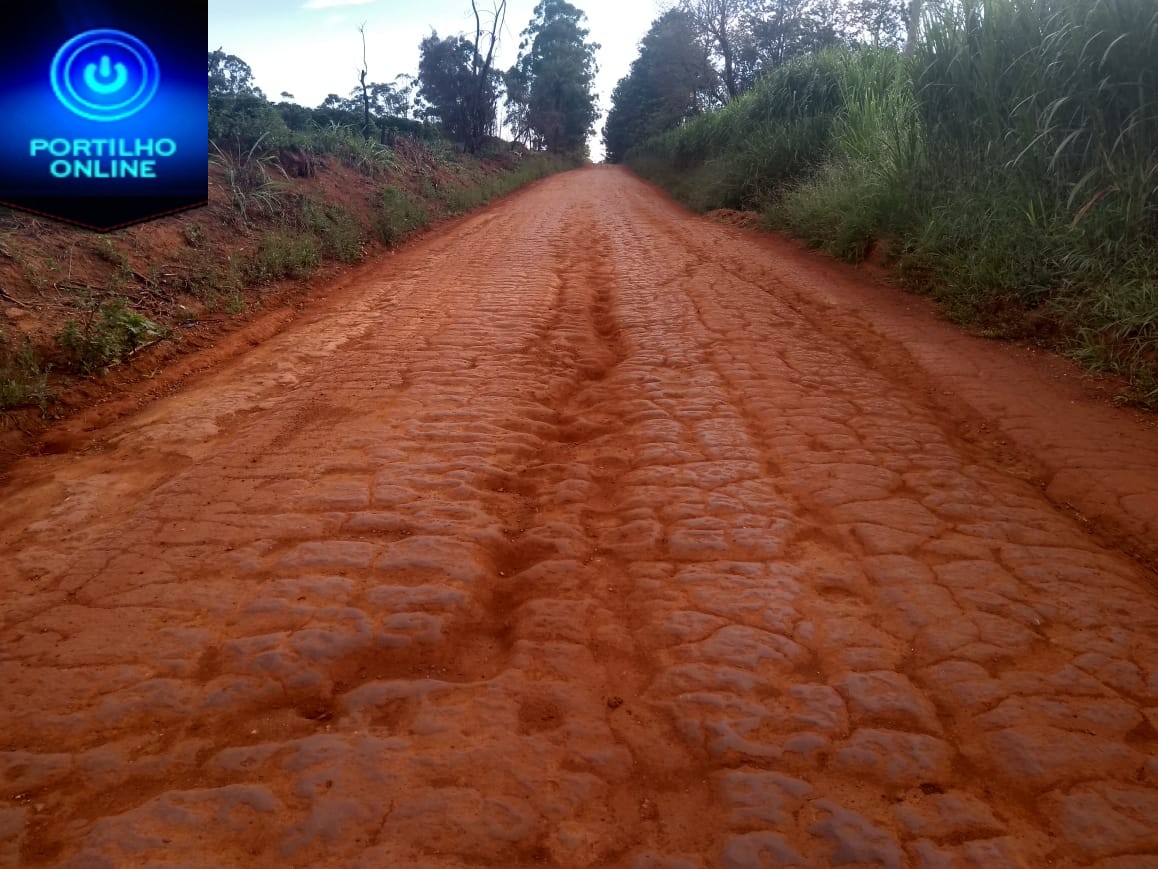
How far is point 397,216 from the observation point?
11477 mm

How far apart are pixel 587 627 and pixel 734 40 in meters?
25.2

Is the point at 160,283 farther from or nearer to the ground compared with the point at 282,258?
nearer to the ground

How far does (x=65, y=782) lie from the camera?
1909mm

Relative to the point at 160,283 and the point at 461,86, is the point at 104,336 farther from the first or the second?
the point at 461,86

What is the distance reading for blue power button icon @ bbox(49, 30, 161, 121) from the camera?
18.1 feet

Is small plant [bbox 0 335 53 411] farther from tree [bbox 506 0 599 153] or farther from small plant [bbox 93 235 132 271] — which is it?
tree [bbox 506 0 599 153]

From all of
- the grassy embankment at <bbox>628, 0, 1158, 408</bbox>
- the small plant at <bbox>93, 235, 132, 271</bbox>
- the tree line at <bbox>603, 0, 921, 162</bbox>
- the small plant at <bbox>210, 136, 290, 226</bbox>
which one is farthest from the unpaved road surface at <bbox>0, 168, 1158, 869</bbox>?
the tree line at <bbox>603, 0, 921, 162</bbox>

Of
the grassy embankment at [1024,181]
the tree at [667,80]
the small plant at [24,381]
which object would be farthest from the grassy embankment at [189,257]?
the tree at [667,80]

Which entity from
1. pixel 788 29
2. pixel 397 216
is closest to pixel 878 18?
pixel 788 29

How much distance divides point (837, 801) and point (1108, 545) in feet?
6.06

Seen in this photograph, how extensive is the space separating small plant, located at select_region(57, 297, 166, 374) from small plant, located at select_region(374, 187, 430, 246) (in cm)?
543

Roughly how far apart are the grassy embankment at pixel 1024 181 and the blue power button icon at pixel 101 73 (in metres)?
6.21

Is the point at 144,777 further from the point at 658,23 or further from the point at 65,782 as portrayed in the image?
the point at 658,23

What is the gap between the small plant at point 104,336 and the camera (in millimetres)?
4969
